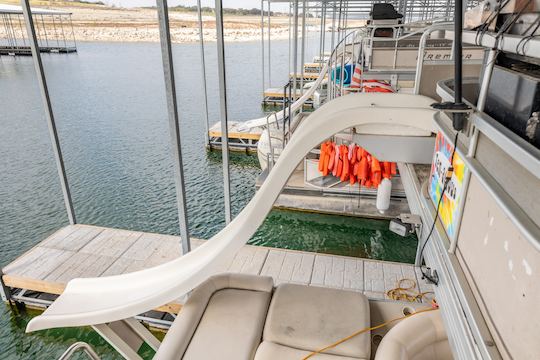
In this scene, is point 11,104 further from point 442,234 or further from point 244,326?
point 442,234

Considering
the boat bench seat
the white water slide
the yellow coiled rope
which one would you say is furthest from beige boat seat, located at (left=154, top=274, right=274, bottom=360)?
the yellow coiled rope

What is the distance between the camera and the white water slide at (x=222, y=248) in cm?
271

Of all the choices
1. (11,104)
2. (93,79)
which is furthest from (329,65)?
(93,79)

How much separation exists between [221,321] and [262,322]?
1.14 feet

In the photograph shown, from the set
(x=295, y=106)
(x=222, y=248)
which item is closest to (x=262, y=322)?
(x=222, y=248)

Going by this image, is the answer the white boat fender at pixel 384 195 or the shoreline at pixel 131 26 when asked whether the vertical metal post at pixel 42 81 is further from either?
the shoreline at pixel 131 26

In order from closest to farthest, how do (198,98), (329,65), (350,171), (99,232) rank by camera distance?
(99,232), (350,171), (329,65), (198,98)

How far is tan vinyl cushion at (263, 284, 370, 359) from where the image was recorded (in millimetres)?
3049

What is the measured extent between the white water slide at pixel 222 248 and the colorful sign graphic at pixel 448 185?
0.36 m

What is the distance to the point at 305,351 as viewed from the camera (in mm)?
3029

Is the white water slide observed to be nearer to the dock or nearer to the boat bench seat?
the boat bench seat

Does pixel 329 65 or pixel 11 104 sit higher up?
pixel 329 65

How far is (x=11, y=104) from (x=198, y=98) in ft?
23.1

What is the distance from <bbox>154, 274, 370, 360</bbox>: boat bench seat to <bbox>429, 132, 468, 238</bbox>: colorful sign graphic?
1297 millimetres
